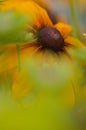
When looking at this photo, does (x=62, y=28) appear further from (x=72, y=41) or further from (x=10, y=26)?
(x=10, y=26)

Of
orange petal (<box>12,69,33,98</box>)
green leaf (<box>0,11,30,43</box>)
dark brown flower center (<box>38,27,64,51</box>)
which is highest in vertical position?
green leaf (<box>0,11,30,43</box>)

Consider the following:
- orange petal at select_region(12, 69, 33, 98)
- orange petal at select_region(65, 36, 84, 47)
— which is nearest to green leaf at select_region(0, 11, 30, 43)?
orange petal at select_region(12, 69, 33, 98)

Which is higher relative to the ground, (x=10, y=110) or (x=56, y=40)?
(x=10, y=110)

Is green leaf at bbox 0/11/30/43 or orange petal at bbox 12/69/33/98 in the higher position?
green leaf at bbox 0/11/30/43

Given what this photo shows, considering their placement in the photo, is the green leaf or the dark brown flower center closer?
the green leaf

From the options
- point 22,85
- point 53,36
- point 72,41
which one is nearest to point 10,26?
point 22,85

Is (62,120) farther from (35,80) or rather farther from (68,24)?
(68,24)

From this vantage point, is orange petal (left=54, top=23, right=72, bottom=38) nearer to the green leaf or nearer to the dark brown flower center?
the dark brown flower center

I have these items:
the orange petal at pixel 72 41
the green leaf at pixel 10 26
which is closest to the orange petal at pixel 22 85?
the green leaf at pixel 10 26

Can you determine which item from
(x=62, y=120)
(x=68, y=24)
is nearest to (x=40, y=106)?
(x=62, y=120)

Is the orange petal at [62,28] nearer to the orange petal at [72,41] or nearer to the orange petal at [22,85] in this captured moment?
the orange petal at [72,41]

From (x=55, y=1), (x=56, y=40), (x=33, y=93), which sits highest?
(x=33, y=93)
